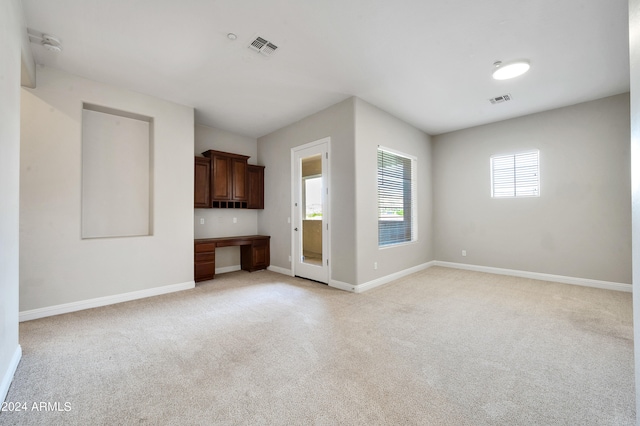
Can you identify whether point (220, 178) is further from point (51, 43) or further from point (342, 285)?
point (342, 285)

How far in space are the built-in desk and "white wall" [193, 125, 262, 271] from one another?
311mm

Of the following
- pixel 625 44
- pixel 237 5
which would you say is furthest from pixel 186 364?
pixel 625 44

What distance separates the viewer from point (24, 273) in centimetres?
308

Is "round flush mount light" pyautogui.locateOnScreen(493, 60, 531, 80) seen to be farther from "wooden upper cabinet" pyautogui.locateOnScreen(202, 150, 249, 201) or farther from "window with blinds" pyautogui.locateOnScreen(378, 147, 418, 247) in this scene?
"wooden upper cabinet" pyautogui.locateOnScreen(202, 150, 249, 201)

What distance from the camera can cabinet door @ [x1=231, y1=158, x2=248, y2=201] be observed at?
537 cm

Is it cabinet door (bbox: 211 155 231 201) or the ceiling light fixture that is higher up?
the ceiling light fixture

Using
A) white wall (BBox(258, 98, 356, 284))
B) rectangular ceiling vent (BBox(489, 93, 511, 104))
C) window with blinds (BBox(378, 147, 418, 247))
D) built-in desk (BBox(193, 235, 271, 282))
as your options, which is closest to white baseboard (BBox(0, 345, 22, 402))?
built-in desk (BBox(193, 235, 271, 282))

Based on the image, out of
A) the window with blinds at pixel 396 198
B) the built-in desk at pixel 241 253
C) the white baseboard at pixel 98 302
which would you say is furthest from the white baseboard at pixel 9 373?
the window with blinds at pixel 396 198

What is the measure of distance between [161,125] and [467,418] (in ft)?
16.1

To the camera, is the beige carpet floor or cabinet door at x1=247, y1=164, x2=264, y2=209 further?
cabinet door at x1=247, y1=164, x2=264, y2=209

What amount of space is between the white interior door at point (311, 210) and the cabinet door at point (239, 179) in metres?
1.10

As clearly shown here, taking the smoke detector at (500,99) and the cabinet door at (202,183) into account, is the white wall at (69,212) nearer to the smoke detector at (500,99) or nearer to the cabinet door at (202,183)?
the cabinet door at (202,183)

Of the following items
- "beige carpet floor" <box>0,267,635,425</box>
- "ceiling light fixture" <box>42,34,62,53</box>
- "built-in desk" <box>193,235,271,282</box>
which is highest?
"ceiling light fixture" <box>42,34,62,53</box>

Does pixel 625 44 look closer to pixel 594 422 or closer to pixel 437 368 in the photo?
pixel 594 422
